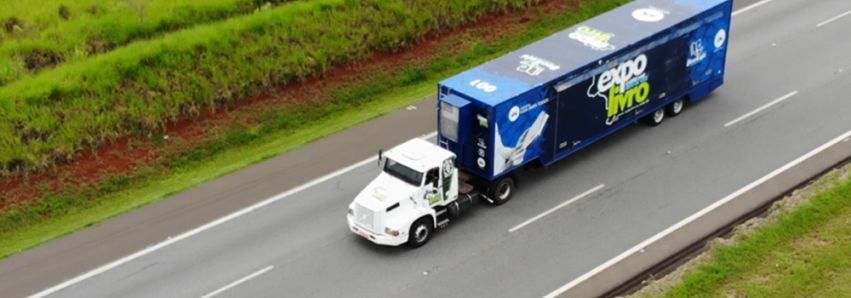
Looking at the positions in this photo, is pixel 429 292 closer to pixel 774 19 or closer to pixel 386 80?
pixel 386 80

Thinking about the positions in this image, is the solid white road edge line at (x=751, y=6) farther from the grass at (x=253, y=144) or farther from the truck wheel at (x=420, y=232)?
the truck wheel at (x=420, y=232)

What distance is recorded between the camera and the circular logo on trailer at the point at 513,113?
1021 inches

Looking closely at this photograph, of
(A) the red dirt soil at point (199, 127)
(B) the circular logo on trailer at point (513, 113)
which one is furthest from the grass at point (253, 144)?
(B) the circular logo on trailer at point (513, 113)

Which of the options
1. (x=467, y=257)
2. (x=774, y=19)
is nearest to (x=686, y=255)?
(x=467, y=257)

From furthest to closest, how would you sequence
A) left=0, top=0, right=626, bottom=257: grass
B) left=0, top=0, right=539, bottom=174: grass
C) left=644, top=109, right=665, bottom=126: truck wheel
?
left=644, top=109, right=665, bottom=126: truck wheel, left=0, top=0, right=539, bottom=174: grass, left=0, top=0, right=626, bottom=257: grass

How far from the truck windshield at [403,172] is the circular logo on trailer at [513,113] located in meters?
2.80

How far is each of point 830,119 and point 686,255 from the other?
8909 millimetres

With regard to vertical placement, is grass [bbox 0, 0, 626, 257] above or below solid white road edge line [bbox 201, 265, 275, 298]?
above

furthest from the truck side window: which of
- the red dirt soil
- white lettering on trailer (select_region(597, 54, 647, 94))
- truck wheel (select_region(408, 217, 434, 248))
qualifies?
the red dirt soil

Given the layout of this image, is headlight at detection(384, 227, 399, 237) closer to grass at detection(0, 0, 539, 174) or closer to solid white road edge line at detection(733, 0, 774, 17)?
grass at detection(0, 0, 539, 174)

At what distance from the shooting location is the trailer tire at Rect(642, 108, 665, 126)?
30672 millimetres

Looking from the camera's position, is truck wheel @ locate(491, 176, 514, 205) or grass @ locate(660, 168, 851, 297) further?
truck wheel @ locate(491, 176, 514, 205)

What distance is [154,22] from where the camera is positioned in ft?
115

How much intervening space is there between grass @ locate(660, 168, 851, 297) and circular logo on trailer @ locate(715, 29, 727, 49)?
6476 millimetres
